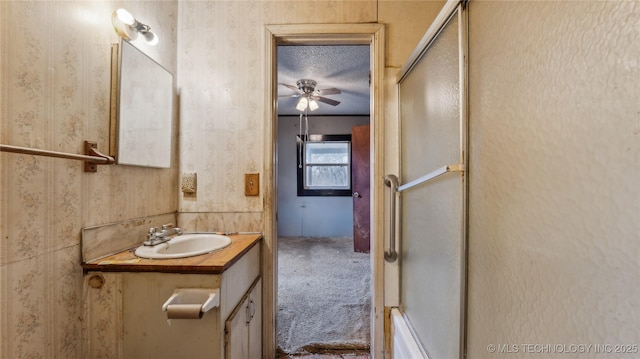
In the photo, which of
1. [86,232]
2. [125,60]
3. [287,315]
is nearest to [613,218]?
[86,232]

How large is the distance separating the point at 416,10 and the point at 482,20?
96cm

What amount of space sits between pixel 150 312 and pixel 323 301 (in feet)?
5.07

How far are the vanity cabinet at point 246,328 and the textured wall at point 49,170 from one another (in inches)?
22.8

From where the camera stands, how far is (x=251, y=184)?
4.94 ft

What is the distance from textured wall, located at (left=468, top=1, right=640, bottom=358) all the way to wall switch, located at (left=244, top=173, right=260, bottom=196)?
3.82 feet

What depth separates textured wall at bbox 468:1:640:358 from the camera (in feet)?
1.26

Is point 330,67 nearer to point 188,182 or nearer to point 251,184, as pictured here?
point 251,184

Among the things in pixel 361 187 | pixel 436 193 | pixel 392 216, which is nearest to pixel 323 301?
pixel 392 216

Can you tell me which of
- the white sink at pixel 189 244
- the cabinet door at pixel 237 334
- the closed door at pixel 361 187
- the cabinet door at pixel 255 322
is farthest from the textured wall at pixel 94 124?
the closed door at pixel 361 187

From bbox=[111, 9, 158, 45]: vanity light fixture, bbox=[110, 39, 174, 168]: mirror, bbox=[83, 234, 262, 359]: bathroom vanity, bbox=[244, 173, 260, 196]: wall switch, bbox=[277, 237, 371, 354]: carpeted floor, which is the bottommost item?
bbox=[277, 237, 371, 354]: carpeted floor

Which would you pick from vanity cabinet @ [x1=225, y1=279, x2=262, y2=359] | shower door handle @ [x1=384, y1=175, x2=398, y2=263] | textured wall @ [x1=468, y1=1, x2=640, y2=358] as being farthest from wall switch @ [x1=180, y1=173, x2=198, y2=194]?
textured wall @ [x1=468, y1=1, x2=640, y2=358]

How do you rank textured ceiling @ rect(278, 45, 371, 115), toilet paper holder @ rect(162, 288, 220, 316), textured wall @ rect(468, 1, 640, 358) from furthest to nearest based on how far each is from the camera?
textured ceiling @ rect(278, 45, 371, 115)
toilet paper holder @ rect(162, 288, 220, 316)
textured wall @ rect(468, 1, 640, 358)

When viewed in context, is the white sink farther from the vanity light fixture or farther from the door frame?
the vanity light fixture

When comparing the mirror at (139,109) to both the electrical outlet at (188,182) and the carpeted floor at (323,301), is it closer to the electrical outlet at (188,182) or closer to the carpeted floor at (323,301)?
the electrical outlet at (188,182)
